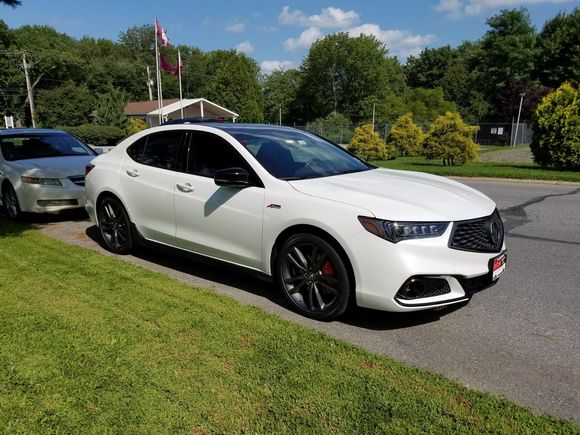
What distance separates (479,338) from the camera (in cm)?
366

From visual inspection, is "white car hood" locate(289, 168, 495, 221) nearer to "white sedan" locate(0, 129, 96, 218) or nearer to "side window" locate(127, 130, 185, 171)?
"side window" locate(127, 130, 185, 171)

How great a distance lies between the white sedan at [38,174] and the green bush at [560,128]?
13.1m

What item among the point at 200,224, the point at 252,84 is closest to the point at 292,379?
the point at 200,224

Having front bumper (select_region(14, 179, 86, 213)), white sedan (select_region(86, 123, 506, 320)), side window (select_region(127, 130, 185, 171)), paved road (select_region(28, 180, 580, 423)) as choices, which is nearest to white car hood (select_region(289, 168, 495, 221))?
white sedan (select_region(86, 123, 506, 320))

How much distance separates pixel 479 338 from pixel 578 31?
62203 millimetres

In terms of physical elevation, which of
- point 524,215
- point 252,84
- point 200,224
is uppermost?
point 252,84

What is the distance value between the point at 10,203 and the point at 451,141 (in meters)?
14.4

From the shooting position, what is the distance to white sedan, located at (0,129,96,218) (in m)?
7.65

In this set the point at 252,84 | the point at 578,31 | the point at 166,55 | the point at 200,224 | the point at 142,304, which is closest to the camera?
the point at 142,304

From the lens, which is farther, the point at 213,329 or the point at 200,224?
the point at 200,224

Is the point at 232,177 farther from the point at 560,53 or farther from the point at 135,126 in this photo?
the point at 560,53

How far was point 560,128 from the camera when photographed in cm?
1444

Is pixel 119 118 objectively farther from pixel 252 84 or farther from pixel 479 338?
pixel 479 338

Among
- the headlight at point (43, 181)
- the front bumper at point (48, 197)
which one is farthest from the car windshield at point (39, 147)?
the front bumper at point (48, 197)
